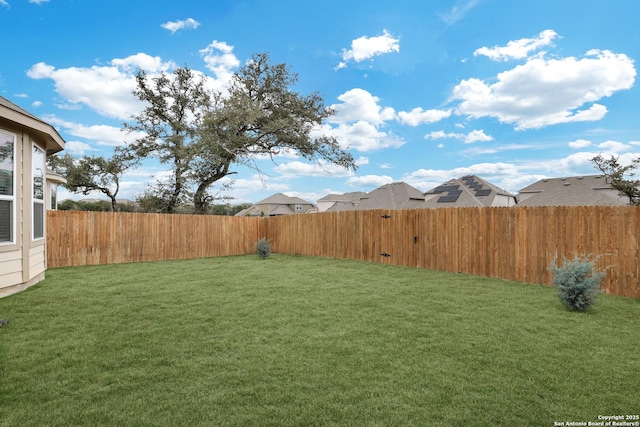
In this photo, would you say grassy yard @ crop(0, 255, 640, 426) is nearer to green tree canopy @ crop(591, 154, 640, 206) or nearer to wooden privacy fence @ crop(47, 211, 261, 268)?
wooden privacy fence @ crop(47, 211, 261, 268)

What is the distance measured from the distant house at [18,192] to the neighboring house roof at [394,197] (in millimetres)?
20018

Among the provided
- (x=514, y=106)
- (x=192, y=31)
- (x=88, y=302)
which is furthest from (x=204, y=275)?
(x=514, y=106)

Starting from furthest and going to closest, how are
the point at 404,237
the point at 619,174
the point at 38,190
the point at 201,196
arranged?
the point at 201,196 → the point at 619,174 → the point at 404,237 → the point at 38,190

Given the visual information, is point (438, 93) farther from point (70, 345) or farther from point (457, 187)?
point (457, 187)

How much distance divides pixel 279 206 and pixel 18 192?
1678 inches

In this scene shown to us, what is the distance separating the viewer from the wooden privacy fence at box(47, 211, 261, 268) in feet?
30.0

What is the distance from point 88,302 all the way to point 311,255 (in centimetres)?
760

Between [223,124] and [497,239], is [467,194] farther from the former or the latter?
[497,239]

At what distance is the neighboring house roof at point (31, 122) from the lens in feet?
16.3

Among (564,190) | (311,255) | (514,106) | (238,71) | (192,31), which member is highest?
(238,71)

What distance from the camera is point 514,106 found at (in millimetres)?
10781

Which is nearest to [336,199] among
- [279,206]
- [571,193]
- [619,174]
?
[279,206]

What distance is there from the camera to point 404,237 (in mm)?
9070

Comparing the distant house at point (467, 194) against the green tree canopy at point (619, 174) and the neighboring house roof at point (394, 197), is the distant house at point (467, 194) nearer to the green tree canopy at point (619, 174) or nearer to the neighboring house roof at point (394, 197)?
the neighboring house roof at point (394, 197)
